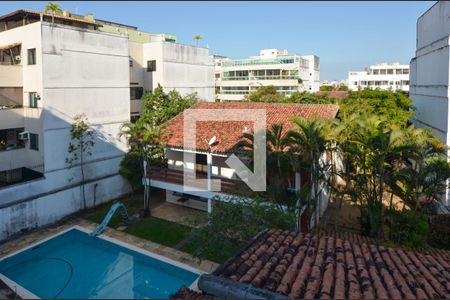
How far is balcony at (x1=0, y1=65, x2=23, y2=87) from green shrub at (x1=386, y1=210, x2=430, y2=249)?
23.7 metres

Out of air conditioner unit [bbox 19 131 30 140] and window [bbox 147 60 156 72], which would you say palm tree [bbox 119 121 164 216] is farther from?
window [bbox 147 60 156 72]

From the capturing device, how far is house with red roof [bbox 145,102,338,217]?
72.0ft

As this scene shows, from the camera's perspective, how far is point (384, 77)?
4190 inches

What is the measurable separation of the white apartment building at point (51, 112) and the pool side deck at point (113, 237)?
0.65m

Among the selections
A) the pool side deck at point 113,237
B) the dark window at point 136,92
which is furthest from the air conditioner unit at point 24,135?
the dark window at point 136,92

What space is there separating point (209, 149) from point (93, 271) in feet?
30.1

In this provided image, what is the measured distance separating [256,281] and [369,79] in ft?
373

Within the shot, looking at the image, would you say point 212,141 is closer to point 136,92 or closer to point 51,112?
point 51,112

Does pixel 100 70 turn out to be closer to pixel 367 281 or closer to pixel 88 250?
pixel 88 250

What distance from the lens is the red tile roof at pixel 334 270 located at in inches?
297

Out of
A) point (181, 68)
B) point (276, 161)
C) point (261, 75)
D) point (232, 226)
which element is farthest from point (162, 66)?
point (261, 75)

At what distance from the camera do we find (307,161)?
17.9 metres

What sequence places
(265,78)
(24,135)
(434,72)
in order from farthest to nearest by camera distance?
(265,78) < (434,72) < (24,135)

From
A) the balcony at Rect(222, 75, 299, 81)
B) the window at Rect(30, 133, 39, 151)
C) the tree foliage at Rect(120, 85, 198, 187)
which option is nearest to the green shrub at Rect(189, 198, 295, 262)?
→ the tree foliage at Rect(120, 85, 198, 187)
